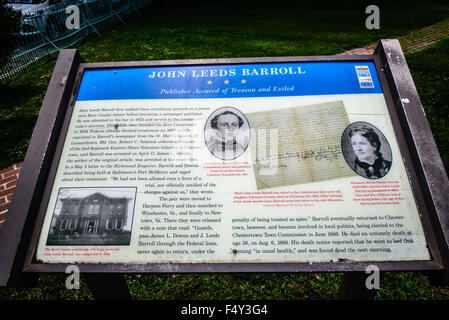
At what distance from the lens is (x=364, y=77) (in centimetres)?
164

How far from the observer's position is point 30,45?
7160 millimetres

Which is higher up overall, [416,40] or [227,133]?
[416,40]

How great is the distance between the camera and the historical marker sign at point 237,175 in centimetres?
129

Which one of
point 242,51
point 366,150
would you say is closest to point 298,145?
point 366,150

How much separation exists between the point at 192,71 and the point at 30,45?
25.2 ft

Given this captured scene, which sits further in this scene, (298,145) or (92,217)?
(298,145)

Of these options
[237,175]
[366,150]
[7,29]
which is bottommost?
[237,175]

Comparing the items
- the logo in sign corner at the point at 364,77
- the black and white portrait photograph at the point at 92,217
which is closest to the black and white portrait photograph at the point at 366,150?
the logo in sign corner at the point at 364,77

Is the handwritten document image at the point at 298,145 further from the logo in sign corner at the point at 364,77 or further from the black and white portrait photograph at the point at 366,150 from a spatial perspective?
the logo in sign corner at the point at 364,77

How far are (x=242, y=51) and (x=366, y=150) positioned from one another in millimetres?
5953

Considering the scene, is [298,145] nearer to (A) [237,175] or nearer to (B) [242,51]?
(A) [237,175]

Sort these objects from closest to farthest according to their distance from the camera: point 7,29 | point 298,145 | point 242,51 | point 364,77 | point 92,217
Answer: point 92,217 < point 298,145 < point 364,77 < point 7,29 < point 242,51
